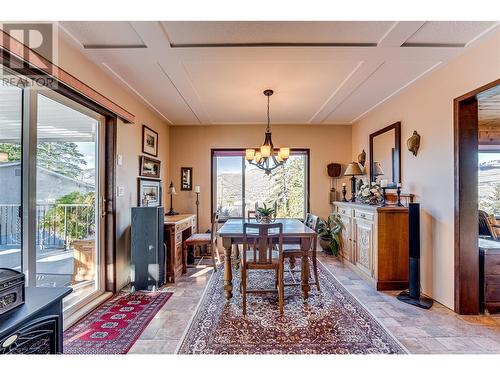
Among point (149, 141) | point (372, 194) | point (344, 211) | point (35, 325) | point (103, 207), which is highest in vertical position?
point (149, 141)

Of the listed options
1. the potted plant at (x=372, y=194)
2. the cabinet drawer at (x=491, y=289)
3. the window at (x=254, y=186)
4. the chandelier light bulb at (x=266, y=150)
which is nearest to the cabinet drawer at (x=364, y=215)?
the potted plant at (x=372, y=194)

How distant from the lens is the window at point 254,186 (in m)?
5.25

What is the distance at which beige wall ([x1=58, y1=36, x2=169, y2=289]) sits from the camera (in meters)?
2.42

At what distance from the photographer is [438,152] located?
2818 mm

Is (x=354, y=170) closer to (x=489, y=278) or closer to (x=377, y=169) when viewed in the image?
(x=377, y=169)

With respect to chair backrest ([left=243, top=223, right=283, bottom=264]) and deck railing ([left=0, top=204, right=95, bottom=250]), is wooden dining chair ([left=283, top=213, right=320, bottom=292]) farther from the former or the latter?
deck railing ([left=0, top=204, right=95, bottom=250])

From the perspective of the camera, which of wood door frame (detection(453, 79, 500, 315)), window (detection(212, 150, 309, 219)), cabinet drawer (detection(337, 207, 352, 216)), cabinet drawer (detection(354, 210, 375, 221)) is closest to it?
wood door frame (detection(453, 79, 500, 315))

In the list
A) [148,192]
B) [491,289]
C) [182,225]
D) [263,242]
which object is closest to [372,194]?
[491,289]

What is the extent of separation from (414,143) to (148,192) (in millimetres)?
3841

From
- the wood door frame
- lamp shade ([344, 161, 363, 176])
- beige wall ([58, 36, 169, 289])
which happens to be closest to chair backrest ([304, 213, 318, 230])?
lamp shade ([344, 161, 363, 176])

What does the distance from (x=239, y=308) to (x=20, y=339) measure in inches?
76.6

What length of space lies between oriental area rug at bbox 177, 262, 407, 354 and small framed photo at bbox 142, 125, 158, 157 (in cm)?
236

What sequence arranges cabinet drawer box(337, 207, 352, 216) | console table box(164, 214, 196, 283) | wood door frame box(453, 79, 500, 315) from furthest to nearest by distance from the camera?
cabinet drawer box(337, 207, 352, 216) → console table box(164, 214, 196, 283) → wood door frame box(453, 79, 500, 315)

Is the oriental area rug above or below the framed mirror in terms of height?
below
